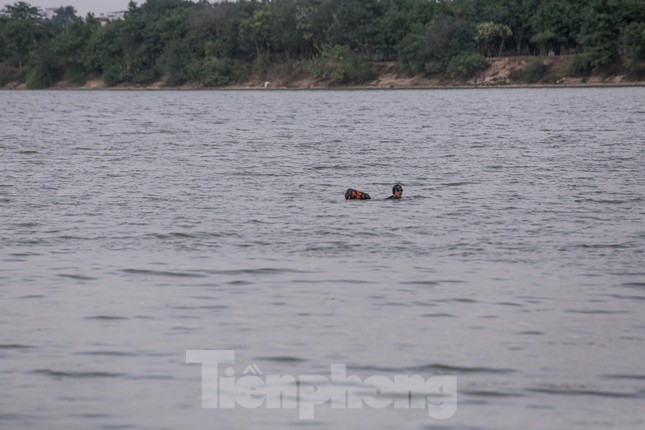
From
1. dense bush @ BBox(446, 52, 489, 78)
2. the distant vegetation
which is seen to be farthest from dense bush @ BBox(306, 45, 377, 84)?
dense bush @ BBox(446, 52, 489, 78)

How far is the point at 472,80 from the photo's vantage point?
5123 inches

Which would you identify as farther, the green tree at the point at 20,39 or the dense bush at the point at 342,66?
the green tree at the point at 20,39

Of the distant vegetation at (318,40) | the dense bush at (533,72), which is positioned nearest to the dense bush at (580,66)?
the distant vegetation at (318,40)

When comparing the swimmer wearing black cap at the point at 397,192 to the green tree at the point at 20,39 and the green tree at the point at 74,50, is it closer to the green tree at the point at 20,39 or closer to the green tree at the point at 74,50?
the green tree at the point at 74,50

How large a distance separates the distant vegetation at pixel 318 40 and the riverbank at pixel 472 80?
0.76 metres

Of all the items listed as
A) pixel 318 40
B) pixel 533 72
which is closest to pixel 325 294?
pixel 533 72

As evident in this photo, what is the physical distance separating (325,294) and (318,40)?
441ft

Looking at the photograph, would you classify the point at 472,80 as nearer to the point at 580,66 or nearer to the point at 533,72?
the point at 533,72

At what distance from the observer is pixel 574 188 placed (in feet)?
78.0

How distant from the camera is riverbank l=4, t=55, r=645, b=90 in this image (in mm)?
121125

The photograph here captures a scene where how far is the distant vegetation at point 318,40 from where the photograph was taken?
122m

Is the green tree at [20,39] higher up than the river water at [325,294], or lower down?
higher up

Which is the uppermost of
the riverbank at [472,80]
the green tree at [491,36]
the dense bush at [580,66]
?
the green tree at [491,36]

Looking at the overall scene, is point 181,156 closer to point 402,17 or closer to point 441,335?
point 441,335
